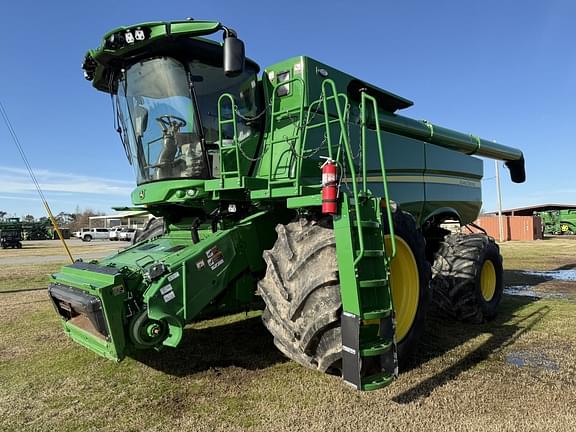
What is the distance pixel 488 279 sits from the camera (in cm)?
691

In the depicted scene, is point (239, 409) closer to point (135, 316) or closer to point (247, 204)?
point (135, 316)

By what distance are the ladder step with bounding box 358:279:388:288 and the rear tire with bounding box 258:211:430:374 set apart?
0.64 feet

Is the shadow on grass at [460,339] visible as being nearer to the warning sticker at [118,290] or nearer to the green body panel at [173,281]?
the green body panel at [173,281]

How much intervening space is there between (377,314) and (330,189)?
100 centimetres

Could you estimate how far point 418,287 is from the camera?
441 centimetres

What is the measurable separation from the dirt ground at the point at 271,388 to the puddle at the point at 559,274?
603 cm

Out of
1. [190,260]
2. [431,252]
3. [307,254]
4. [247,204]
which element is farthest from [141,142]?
[431,252]

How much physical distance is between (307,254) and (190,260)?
108 cm

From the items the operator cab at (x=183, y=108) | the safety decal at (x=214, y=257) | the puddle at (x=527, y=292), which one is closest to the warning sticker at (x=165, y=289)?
the safety decal at (x=214, y=257)

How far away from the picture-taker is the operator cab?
15.2ft

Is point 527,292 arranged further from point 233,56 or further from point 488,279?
point 233,56

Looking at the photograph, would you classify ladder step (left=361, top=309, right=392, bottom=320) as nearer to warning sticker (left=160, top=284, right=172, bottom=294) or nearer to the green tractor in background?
warning sticker (left=160, top=284, right=172, bottom=294)

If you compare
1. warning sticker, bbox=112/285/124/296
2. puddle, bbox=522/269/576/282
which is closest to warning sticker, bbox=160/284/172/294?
warning sticker, bbox=112/285/124/296

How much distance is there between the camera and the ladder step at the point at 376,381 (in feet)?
10.5
